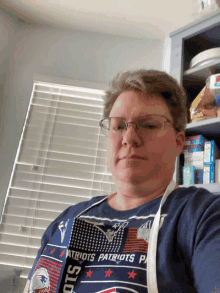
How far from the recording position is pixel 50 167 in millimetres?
1657

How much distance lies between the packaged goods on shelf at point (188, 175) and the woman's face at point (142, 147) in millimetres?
460

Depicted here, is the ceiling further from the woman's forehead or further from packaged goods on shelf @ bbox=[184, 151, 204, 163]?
the woman's forehead

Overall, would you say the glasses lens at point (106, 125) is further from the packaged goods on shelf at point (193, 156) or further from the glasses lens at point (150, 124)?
the packaged goods on shelf at point (193, 156)

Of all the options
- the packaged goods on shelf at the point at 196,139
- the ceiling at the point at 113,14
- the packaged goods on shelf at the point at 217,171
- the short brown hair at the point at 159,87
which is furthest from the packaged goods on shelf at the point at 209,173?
the ceiling at the point at 113,14

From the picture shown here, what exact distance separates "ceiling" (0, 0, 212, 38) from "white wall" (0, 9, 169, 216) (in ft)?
0.22

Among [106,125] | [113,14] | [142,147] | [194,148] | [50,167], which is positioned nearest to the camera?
[142,147]

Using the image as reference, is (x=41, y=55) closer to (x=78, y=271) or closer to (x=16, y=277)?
(x=16, y=277)

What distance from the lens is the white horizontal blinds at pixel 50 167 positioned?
1515 millimetres

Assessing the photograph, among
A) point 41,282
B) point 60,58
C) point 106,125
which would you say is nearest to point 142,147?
point 106,125

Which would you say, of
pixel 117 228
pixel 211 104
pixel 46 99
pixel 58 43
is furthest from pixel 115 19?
pixel 117 228

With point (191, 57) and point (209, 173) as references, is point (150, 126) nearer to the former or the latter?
point (209, 173)

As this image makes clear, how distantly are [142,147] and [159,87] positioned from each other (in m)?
0.21

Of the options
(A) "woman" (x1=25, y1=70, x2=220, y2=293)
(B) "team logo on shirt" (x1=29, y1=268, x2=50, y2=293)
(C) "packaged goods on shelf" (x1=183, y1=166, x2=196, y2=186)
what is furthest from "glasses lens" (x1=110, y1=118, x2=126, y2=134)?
(C) "packaged goods on shelf" (x1=183, y1=166, x2=196, y2=186)

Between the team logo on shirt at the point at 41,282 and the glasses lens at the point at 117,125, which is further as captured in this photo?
the glasses lens at the point at 117,125
